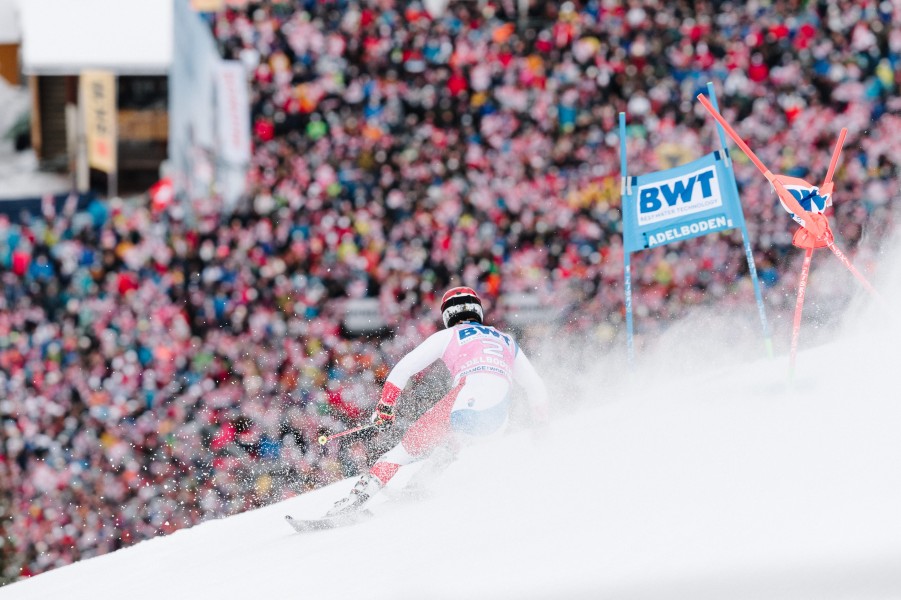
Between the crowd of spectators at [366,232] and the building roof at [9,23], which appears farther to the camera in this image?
the building roof at [9,23]

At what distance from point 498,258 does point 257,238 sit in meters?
2.64

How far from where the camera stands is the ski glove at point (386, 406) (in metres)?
4.50

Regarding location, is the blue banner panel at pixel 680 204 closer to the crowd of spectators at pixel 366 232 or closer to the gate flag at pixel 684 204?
the gate flag at pixel 684 204

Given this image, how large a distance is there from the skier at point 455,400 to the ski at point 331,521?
0.03 metres

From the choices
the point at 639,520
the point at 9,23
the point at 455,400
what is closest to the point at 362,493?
the point at 455,400

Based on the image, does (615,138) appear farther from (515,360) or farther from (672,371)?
(515,360)

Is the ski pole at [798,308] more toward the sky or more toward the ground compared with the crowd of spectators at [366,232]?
A: more toward the ground

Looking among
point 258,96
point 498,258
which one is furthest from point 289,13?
point 498,258

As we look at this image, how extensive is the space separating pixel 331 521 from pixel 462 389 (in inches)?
36.5

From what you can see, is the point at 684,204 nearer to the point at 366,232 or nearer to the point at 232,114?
the point at 366,232

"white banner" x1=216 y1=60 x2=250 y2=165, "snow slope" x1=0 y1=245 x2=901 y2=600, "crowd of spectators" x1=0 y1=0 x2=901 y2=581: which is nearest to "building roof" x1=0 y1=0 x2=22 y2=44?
"crowd of spectators" x1=0 y1=0 x2=901 y2=581

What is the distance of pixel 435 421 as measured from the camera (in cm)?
450

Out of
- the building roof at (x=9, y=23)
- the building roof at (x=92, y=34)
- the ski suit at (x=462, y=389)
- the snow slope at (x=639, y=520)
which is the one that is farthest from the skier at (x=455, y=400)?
the building roof at (x=9, y=23)

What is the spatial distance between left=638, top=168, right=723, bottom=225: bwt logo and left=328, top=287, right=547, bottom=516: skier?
1444 mm
